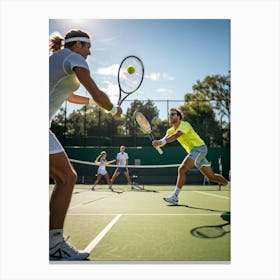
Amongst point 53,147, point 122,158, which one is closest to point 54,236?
point 53,147

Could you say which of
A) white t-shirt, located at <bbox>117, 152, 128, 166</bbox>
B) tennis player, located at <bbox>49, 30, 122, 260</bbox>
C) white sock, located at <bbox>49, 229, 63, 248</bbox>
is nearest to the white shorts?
tennis player, located at <bbox>49, 30, 122, 260</bbox>

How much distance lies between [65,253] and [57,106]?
948 mm

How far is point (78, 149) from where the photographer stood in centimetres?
1112

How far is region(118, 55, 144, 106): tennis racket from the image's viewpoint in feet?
9.87

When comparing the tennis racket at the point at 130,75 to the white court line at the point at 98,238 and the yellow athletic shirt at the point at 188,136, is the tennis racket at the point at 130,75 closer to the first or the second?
the white court line at the point at 98,238

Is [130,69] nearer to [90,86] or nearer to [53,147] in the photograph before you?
[90,86]

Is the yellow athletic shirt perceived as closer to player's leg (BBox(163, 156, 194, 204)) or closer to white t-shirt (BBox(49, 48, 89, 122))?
player's leg (BBox(163, 156, 194, 204))

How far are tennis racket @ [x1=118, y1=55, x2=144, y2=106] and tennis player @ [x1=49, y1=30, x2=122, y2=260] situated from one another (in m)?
0.80

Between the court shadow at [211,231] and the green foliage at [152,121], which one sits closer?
the court shadow at [211,231]

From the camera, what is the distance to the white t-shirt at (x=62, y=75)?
208 centimetres

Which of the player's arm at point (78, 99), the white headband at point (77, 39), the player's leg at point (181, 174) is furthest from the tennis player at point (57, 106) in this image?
the player's leg at point (181, 174)

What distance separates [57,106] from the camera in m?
2.27
